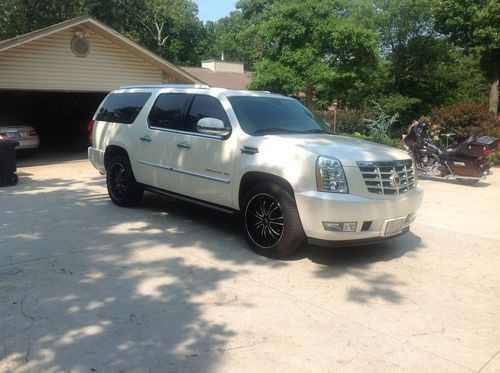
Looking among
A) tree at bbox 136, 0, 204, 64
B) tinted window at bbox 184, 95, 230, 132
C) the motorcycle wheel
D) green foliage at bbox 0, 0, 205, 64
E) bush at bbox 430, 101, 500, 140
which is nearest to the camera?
tinted window at bbox 184, 95, 230, 132

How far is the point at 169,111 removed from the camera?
22.8 ft

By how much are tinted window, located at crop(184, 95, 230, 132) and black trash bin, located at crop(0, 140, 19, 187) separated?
5362 mm

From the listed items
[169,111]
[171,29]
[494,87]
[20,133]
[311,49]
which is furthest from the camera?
[171,29]

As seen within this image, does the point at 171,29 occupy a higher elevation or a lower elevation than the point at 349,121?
higher

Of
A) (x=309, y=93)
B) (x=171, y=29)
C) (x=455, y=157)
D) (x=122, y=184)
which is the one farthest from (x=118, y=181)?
(x=171, y=29)

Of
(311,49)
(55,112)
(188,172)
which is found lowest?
(188,172)

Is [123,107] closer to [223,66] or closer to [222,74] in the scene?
[222,74]

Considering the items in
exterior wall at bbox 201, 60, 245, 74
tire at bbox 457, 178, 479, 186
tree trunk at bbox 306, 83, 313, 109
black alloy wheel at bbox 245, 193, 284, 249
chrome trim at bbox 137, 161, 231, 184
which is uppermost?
exterior wall at bbox 201, 60, 245, 74

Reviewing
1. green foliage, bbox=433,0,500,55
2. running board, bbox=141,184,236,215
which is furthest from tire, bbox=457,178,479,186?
green foliage, bbox=433,0,500,55

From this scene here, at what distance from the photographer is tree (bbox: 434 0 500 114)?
20453 millimetres

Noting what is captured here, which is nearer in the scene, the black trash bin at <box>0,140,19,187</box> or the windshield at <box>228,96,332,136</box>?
the windshield at <box>228,96,332,136</box>

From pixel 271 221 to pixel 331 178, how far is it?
2.96 feet

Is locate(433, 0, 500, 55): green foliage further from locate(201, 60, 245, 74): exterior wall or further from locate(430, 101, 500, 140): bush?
locate(201, 60, 245, 74): exterior wall

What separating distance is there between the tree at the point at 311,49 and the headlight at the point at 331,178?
618 inches
